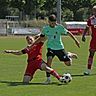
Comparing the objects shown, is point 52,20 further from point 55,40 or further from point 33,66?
point 33,66

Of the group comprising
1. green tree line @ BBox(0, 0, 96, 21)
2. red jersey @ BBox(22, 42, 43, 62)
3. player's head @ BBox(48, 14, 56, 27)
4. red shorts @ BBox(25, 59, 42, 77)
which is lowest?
red shorts @ BBox(25, 59, 42, 77)

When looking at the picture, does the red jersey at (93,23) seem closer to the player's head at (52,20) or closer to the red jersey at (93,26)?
the red jersey at (93,26)

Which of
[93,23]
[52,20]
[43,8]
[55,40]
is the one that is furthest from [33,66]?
[43,8]

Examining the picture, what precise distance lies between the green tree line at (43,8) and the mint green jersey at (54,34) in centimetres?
8506

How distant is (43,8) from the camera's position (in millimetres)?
109812

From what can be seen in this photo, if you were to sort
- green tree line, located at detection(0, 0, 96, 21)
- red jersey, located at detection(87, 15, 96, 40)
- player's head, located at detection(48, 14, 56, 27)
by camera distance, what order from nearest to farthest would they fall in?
player's head, located at detection(48, 14, 56, 27) → red jersey, located at detection(87, 15, 96, 40) → green tree line, located at detection(0, 0, 96, 21)

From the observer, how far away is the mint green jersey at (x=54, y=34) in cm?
1326

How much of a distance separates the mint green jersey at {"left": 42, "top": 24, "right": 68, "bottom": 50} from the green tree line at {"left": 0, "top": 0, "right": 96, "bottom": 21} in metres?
85.1

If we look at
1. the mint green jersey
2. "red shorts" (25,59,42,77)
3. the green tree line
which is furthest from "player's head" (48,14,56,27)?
the green tree line

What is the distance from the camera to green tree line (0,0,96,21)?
9931 centimetres

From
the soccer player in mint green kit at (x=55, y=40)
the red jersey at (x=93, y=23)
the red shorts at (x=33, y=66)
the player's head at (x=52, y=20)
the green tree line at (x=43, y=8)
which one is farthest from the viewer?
the green tree line at (x=43, y=8)

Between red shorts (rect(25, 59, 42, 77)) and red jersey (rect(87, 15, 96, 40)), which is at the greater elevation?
red jersey (rect(87, 15, 96, 40))

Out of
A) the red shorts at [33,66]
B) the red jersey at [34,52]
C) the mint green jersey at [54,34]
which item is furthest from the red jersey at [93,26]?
the red shorts at [33,66]

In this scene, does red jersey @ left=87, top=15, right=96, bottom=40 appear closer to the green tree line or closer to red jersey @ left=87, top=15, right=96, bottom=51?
red jersey @ left=87, top=15, right=96, bottom=51
